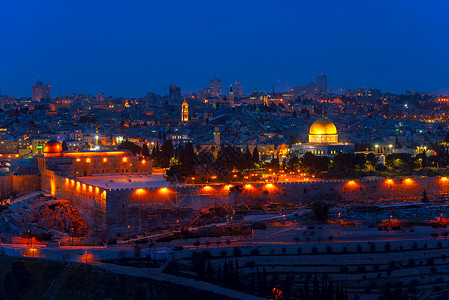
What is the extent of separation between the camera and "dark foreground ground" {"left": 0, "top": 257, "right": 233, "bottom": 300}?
2569 centimetres

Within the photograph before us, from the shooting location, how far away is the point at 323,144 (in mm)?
55719

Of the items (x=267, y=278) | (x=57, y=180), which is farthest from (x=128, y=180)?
(x=267, y=278)

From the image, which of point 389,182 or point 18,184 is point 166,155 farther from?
point 389,182

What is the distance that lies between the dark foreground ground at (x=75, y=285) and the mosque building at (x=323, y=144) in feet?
98.4

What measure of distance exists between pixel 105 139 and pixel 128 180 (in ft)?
114

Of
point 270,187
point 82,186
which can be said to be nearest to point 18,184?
point 82,186

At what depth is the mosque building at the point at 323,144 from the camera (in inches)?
2153

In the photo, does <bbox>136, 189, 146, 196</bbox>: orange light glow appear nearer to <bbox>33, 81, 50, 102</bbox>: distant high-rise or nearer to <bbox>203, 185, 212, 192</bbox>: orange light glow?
<bbox>203, 185, 212, 192</bbox>: orange light glow

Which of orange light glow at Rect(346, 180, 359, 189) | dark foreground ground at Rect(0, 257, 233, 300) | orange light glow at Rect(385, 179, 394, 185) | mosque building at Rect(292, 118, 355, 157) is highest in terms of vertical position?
mosque building at Rect(292, 118, 355, 157)

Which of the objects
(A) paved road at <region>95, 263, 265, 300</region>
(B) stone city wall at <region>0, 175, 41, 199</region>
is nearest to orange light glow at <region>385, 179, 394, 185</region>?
(A) paved road at <region>95, 263, 265, 300</region>

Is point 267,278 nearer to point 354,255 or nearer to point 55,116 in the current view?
point 354,255

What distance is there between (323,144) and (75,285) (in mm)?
32228

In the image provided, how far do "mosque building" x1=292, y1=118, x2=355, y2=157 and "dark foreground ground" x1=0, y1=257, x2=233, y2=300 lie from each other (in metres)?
30.0

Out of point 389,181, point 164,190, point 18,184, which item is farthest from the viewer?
point 18,184
